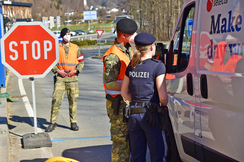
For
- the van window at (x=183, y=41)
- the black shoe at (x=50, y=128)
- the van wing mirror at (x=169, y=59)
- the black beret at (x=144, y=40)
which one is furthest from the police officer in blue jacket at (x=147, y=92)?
the black shoe at (x=50, y=128)

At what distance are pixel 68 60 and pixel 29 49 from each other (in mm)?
1218

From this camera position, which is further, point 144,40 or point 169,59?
point 169,59

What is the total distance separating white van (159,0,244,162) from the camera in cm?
269

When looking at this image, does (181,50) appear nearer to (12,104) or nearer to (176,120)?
(176,120)

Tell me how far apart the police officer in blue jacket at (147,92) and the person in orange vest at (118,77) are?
0.31m

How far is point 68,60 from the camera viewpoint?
629cm

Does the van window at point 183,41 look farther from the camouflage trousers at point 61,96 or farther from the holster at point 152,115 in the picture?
the camouflage trousers at point 61,96

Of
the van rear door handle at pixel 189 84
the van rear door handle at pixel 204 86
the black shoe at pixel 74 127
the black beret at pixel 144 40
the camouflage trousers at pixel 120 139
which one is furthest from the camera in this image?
A: the black shoe at pixel 74 127

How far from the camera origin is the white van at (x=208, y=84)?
269 centimetres

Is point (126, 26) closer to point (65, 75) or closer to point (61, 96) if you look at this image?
point (65, 75)

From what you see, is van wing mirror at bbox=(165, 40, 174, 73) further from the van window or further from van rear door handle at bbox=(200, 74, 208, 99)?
van rear door handle at bbox=(200, 74, 208, 99)

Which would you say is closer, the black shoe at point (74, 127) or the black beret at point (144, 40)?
the black beret at point (144, 40)

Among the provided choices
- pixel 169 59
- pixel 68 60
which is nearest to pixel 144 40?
pixel 169 59

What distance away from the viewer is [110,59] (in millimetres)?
3627
